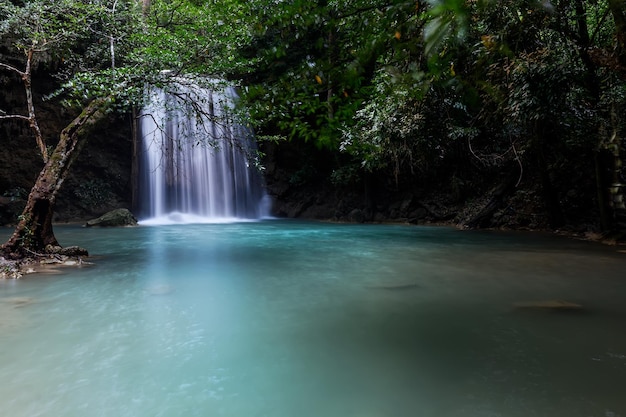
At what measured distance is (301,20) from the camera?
6.36ft

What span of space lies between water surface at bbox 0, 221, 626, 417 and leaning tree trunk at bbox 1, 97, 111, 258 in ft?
3.83

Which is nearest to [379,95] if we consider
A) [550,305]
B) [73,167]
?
[550,305]

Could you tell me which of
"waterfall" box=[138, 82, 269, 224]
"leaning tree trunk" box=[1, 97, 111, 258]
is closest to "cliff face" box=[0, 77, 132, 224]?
"waterfall" box=[138, 82, 269, 224]

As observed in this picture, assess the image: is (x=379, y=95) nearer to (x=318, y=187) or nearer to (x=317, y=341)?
(x=317, y=341)

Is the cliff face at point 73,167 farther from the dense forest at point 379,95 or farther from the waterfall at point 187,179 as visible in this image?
the waterfall at point 187,179

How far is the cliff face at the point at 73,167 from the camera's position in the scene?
48.5 feet

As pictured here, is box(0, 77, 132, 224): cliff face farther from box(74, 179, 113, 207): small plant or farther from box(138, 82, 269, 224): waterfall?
box(138, 82, 269, 224): waterfall

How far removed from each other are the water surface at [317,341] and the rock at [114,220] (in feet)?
28.1

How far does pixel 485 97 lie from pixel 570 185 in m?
7.49

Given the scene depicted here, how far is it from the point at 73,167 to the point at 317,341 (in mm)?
17476

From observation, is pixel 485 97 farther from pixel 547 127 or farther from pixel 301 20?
pixel 301 20

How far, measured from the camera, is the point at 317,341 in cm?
309

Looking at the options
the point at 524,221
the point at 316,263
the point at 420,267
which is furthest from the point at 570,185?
the point at 316,263

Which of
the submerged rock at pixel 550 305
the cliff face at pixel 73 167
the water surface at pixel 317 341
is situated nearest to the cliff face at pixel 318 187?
the cliff face at pixel 73 167
